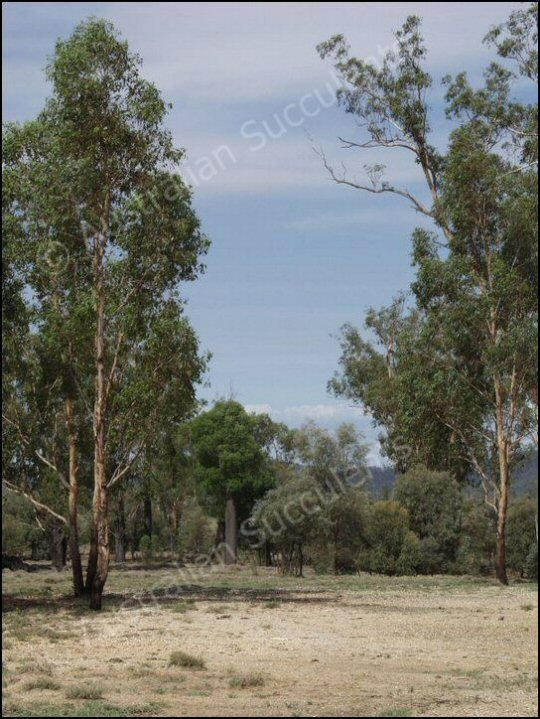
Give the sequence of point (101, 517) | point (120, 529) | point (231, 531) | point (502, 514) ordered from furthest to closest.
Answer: point (120, 529) → point (231, 531) → point (502, 514) → point (101, 517)

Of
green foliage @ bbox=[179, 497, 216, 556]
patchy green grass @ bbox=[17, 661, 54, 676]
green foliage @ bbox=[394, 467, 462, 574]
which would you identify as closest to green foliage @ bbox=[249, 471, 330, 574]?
green foliage @ bbox=[394, 467, 462, 574]

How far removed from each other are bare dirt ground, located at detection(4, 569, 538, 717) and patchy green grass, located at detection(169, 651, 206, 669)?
0.10 meters

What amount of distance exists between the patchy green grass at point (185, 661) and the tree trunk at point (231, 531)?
34.9m

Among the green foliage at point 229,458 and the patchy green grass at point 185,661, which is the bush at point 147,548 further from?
the patchy green grass at point 185,661

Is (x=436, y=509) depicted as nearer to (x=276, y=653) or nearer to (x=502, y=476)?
(x=502, y=476)

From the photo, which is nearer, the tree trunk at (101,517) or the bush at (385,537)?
the tree trunk at (101,517)

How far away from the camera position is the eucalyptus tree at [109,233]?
26.2 m

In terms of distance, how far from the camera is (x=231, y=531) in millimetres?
51375

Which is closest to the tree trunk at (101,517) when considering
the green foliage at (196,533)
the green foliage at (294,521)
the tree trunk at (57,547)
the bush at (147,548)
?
the green foliage at (294,521)

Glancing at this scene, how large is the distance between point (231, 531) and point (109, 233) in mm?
26756

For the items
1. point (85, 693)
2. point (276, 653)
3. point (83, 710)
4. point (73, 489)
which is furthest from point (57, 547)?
point (83, 710)

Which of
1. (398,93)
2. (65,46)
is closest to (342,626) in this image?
(65,46)

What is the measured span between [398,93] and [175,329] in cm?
1334

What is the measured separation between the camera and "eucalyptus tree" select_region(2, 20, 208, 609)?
86.1 ft
